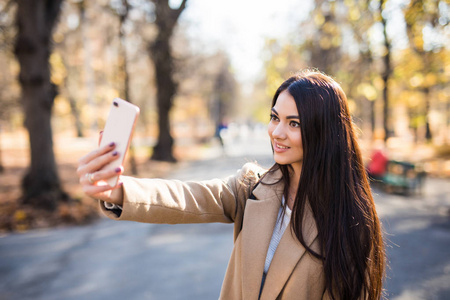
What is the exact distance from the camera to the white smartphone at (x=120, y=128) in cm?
136

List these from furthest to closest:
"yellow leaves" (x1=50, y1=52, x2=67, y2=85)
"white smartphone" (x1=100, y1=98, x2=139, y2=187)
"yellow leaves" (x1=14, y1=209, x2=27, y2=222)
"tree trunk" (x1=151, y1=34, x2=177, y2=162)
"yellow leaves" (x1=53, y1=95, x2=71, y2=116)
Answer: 1. "yellow leaves" (x1=53, y1=95, x2=71, y2=116)
2. "yellow leaves" (x1=50, y1=52, x2=67, y2=85)
3. "tree trunk" (x1=151, y1=34, x2=177, y2=162)
4. "yellow leaves" (x1=14, y1=209, x2=27, y2=222)
5. "white smartphone" (x1=100, y1=98, x2=139, y2=187)

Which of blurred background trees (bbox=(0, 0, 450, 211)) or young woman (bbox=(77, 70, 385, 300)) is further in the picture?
blurred background trees (bbox=(0, 0, 450, 211))

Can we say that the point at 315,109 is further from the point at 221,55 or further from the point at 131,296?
the point at 221,55

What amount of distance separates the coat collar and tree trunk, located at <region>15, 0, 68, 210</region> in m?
7.16

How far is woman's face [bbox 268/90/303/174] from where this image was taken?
184 cm

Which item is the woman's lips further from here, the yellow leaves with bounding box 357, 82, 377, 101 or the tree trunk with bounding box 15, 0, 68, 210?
the yellow leaves with bounding box 357, 82, 377, 101

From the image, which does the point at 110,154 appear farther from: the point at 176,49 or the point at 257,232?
the point at 176,49

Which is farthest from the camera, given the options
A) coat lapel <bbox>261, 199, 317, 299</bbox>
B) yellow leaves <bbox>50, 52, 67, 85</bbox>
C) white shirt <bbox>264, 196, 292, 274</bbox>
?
yellow leaves <bbox>50, 52, 67, 85</bbox>

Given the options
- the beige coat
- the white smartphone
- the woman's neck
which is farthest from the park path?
the white smartphone

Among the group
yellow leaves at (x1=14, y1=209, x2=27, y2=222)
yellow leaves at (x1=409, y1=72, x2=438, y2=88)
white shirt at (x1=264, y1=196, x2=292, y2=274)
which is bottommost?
yellow leaves at (x1=14, y1=209, x2=27, y2=222)

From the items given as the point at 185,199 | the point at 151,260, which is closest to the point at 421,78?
the point at 151,260

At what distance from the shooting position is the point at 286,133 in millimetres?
1845

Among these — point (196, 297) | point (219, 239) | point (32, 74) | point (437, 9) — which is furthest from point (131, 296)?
point (437, 9)

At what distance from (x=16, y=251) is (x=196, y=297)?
348 cm
